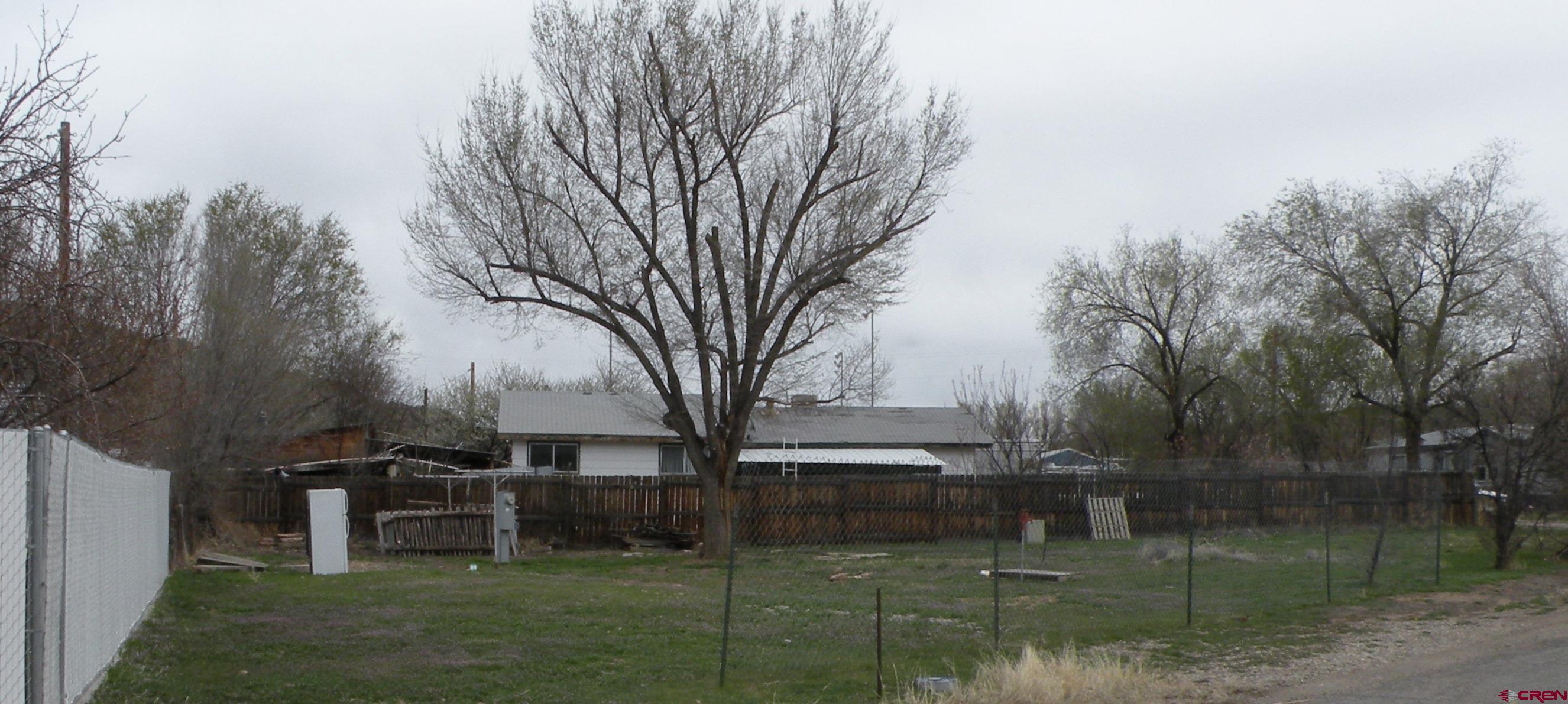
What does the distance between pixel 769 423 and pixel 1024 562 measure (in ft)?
62.6

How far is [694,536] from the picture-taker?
27250mm

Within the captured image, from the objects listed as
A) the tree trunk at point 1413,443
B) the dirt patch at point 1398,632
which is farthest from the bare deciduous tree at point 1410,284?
the dirt patch at point 1398,632

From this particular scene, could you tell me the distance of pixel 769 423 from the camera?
1510 inches

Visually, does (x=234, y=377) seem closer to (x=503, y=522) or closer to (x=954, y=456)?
(x=503, y=522)

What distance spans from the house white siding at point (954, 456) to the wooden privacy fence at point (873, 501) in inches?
391

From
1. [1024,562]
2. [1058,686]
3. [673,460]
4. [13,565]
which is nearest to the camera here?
[13,565]

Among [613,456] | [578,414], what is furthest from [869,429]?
[578,414]

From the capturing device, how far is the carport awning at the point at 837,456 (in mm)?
33531

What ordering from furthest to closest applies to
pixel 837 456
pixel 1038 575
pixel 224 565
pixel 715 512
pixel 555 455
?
1. pixel 555 455
2. pixel 837 456
3. pixel 715 512
4. pixel 224 565
5. pixel 1038 575

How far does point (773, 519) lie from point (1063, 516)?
22.9ft

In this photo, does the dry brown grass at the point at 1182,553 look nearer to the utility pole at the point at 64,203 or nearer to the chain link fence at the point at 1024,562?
the chain link fence at the point at 1024,562

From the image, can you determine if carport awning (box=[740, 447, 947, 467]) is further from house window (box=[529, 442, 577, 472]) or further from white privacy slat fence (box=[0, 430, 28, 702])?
white privacy slat fence (box=[0, 430, 28, 702])

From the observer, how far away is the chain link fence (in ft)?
36.9

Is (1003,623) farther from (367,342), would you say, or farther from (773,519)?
(367,342)
